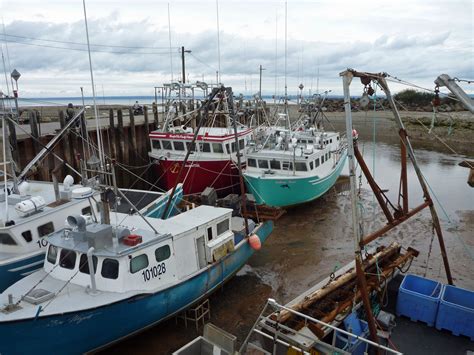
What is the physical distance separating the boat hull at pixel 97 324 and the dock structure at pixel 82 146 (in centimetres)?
678

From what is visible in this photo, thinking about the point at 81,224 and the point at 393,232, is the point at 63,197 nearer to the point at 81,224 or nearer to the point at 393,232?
the point at 81,224

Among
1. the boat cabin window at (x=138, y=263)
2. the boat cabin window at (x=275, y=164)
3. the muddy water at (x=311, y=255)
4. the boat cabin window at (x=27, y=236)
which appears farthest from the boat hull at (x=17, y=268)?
the boat cabin window at (x=275, y=164)

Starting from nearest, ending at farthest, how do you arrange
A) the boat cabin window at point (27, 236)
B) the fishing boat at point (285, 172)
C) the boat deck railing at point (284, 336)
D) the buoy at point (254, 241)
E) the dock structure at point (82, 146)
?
the boat deck railing at point (284, 336) → the boat cabin window at point (27, 236) → the buoy at point (254, 241) → the dock structure at point (82, 146) → the fishing boat at point (285, 172)

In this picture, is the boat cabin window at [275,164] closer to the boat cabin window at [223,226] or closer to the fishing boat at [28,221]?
the boat cabin window at [223,226]

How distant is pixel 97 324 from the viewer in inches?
271

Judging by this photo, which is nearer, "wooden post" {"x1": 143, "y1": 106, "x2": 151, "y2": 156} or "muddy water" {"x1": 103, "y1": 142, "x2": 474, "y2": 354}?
"muddy water" {"x1": 103, "y1": 142, "x2": 474, "y2": 354}

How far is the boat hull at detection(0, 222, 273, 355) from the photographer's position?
633 cm

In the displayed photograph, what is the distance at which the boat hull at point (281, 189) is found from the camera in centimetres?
1545

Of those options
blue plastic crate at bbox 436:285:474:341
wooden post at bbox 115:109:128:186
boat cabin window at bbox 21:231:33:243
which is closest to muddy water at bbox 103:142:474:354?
blue plastic crate at bbox 436:285:474:341

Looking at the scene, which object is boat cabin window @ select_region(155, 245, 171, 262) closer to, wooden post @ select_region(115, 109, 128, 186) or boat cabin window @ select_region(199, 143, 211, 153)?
boat cabin window @ select_region(199, 143, 211, 153)

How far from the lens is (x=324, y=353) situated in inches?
242

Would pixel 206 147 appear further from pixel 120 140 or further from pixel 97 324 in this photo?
pixel 97 324

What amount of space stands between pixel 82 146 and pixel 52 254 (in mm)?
9807

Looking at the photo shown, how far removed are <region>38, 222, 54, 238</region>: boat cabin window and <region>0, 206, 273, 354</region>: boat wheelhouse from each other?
4.19 feet
